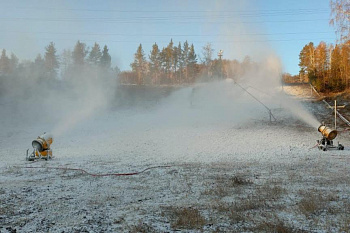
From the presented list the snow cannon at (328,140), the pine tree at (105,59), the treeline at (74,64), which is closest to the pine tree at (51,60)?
the treeline at (74,64)

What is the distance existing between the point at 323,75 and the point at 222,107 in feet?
65.2

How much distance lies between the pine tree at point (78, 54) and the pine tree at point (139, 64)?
48.0 ft

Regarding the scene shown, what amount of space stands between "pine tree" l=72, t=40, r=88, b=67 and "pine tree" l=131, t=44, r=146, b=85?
14.6 metres

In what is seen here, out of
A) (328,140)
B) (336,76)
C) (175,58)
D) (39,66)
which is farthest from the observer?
(175,58)

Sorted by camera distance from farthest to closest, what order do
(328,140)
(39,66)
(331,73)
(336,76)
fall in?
(39,66)
(331,73)
(336,76)
(328,140)

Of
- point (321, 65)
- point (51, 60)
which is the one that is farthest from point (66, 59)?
point (321, 65)

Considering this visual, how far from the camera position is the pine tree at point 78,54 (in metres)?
64.3

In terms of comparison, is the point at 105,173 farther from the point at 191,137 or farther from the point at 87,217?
the point at 191,137

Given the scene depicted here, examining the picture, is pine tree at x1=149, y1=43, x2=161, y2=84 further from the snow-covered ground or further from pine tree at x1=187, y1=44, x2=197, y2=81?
the snow-covered ground

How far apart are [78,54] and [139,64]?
17.1 meters

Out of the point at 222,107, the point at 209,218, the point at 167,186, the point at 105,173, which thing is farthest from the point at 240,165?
the point at 222,107

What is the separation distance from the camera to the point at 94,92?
44031 millimetres

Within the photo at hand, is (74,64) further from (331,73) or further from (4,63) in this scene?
(331,73)

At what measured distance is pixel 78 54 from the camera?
64.3 m
